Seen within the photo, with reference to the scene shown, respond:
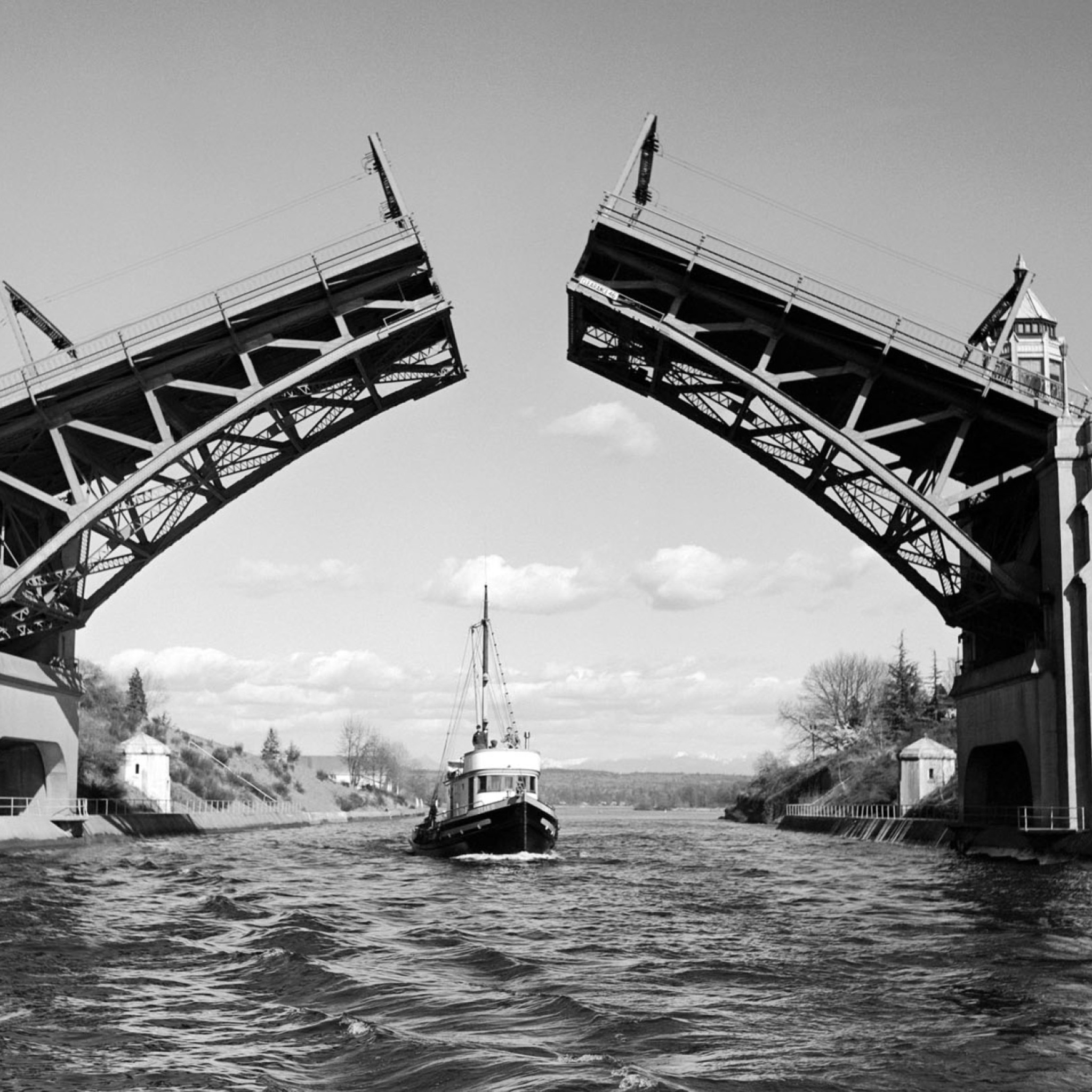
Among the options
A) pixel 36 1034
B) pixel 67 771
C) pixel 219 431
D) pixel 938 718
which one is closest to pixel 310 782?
pixel 938 718

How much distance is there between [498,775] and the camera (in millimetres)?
38562

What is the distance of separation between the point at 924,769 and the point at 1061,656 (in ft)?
78.8

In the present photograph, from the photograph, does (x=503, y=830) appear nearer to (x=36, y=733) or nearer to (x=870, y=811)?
(x=36, y=733)

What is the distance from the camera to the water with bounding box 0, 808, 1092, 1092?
9789mm

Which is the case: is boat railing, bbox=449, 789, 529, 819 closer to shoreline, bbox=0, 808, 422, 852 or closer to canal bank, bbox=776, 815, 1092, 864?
shoreline, bbox=0, 808, 422, 852

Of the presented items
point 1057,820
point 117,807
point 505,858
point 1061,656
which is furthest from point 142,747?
point 1061,656

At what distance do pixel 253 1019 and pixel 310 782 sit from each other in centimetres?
10097

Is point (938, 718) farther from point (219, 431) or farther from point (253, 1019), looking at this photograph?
point (253, 1019)

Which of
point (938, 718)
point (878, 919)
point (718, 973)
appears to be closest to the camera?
point (718, 973)

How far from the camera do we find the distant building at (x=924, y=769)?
53.2 metres

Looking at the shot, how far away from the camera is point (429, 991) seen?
13383 mm

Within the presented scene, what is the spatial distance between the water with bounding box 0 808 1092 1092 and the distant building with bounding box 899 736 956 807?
2567cm

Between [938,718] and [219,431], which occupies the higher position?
[219,431]

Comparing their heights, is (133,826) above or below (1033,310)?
below
